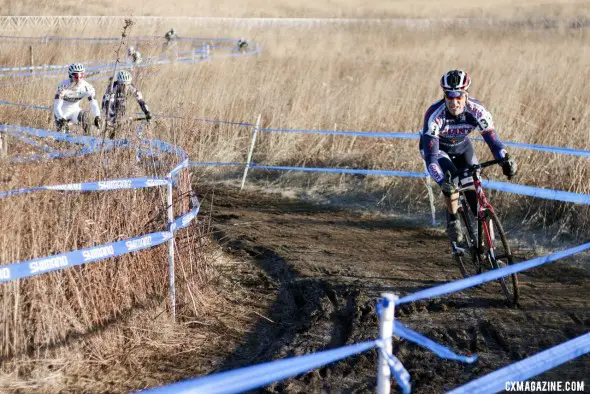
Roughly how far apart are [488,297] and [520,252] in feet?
6.24

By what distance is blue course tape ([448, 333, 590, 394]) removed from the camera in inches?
124

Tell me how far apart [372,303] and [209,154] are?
7219 mm

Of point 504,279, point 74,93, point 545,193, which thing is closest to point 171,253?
point 504,279

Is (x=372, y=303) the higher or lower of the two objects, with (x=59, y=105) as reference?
lower

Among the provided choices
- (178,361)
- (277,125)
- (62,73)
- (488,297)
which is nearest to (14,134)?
(178,361)

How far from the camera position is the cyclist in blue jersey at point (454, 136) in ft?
22.5

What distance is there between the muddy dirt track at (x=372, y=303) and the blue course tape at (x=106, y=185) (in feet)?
4.62

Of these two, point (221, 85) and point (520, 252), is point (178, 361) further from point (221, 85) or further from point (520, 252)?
point (221, 85)

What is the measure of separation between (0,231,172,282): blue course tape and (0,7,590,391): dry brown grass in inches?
9.0

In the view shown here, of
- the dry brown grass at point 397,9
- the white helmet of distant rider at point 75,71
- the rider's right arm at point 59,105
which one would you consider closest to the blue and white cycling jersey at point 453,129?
the rider's right arm at point 59,105

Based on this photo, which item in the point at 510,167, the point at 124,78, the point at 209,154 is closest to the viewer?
the point at 510,167

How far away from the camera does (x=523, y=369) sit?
3.36 m

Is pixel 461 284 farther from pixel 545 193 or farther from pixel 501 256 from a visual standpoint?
pixel 545 193

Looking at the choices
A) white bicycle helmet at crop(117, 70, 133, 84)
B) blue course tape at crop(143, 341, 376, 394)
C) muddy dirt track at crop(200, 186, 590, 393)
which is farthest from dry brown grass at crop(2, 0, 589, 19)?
blue course tape at crop(143, 341, 376, 394)
